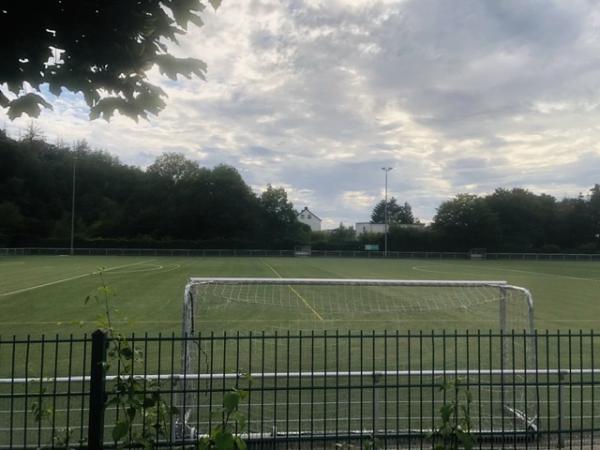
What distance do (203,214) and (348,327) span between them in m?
69.5

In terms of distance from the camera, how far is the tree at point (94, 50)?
3.84 meters

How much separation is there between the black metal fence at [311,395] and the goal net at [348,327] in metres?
0.06

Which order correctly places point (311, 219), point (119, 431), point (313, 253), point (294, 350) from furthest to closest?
1. point (311, 219)
2. point (313, 253)
3. point (294, 350)
4. point (119, 431)

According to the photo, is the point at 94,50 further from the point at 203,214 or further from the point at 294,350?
the point at 203,214

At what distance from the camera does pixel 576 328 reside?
1302 cm

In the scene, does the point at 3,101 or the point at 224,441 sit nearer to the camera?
the point at 224,441

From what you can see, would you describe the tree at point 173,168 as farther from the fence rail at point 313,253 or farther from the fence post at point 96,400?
the fence post at point 96,400

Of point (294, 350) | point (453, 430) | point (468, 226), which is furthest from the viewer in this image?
point (468, 226)

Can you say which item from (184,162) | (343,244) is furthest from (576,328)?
(184,162)

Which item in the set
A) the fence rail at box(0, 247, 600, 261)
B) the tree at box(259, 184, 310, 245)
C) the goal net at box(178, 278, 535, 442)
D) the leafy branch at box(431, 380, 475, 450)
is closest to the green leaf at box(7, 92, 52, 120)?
the goal net at box(178, 278, 535, 442)

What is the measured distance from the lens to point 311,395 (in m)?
4.68

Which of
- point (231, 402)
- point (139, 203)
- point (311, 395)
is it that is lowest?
point (311, 395)

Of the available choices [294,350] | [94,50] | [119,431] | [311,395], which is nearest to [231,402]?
[119,431]

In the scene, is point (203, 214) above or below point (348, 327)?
above
